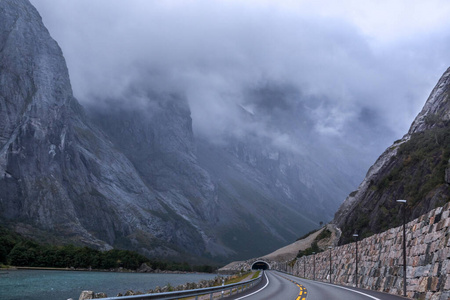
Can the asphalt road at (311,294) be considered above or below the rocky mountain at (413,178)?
below

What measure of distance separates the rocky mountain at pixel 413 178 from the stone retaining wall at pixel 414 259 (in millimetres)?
40990

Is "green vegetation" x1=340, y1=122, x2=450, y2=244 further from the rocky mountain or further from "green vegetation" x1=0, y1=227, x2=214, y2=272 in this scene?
"green vegetation" x1=0, y1=227, x2=214, y2=272

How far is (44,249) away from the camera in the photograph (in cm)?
16700

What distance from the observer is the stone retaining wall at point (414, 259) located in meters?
25.9

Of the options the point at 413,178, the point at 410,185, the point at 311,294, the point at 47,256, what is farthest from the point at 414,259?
the point at 47,256

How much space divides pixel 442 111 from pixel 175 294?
137157 millimetres

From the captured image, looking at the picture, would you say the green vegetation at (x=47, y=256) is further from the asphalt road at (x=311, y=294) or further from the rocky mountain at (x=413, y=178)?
the asphalt road at (x=311, y=294)

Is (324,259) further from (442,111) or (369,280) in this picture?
(442,111)

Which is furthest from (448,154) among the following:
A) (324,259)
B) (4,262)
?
(4,262)

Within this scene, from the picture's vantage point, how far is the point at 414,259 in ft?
102

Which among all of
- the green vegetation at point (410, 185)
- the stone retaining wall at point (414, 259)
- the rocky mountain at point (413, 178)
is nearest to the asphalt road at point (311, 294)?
the stone retaining wall at point (414, 259)

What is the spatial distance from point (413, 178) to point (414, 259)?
80.4 meters

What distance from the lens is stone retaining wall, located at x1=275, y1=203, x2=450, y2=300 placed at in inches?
1019

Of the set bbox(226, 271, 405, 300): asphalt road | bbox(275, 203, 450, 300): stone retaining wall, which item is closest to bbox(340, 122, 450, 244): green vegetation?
bbox(275, 203, 450, 300): stone retaining wall
